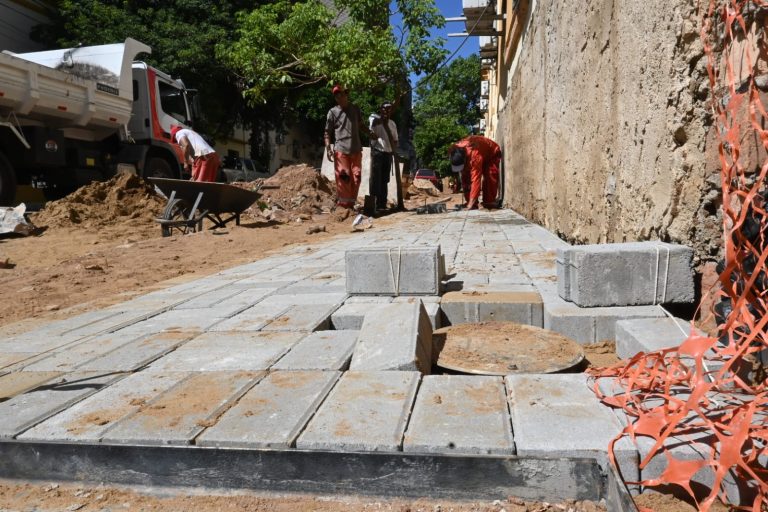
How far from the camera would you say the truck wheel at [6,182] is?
29.7ft

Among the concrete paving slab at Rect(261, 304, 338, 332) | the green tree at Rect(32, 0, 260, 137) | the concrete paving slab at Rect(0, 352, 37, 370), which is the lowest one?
the concrete paving slab at Rect(0, 352, 37, 370)

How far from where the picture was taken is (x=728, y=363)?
4.99ft

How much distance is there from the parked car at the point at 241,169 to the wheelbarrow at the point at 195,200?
36.7ft

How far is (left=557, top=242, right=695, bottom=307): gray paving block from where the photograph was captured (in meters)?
2.46

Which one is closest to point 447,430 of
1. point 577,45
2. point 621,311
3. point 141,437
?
point 141,437

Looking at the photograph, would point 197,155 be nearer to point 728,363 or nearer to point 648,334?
point 648,334

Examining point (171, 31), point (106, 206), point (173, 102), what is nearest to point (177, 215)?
point (106, 206)

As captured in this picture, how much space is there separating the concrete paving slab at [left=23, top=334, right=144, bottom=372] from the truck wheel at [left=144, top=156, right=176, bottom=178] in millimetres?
9779

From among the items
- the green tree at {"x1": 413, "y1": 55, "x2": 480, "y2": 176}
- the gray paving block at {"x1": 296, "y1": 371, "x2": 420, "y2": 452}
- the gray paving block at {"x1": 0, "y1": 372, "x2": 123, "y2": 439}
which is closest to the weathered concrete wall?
the gray paving block at {"x1": 296, "y1": 371, "x2": 420, "y2": 452}

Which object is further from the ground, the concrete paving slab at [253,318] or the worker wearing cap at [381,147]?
the worker wearing cap at [381,147]

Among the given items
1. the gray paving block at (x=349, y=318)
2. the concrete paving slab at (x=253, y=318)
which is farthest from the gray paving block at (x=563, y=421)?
the concrete paving slab at (x=253, y=318)

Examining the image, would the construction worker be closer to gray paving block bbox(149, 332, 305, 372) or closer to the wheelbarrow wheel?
the wheelbarrow wheel

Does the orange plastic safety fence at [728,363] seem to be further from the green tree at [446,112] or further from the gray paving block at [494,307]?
the green tree at [446,112]

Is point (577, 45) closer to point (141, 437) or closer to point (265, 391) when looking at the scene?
point (265, 391)
